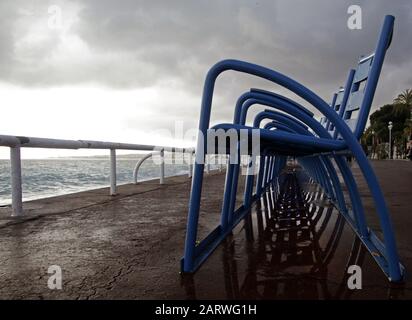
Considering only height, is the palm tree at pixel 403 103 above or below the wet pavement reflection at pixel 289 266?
above

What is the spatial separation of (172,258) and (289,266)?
2.65 ft

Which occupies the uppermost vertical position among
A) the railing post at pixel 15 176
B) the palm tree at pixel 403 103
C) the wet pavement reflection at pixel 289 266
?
the palm tree at pixel 403 103

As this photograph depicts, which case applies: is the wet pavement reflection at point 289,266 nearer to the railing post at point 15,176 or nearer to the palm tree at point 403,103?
the railing post at point 15,176

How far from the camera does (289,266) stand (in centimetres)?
228

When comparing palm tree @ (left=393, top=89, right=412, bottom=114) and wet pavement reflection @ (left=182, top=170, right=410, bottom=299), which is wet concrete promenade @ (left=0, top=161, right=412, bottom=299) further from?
palm tree @ (left=393, top=89, right=412, bottom=114)

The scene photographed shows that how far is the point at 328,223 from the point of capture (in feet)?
12.1

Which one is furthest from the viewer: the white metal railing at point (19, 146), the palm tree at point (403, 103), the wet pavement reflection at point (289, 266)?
the palm tree at point (403, 103)

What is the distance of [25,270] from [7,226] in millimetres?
1547

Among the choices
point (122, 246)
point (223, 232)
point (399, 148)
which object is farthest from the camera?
point (399, 148)

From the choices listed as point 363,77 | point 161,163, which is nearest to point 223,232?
point 363,77

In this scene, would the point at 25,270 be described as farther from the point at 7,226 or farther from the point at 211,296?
the point at 7,226

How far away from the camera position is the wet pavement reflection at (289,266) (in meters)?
1.85

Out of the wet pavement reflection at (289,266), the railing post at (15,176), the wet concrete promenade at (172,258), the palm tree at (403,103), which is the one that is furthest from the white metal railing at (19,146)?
the palm tree at (403,103)
